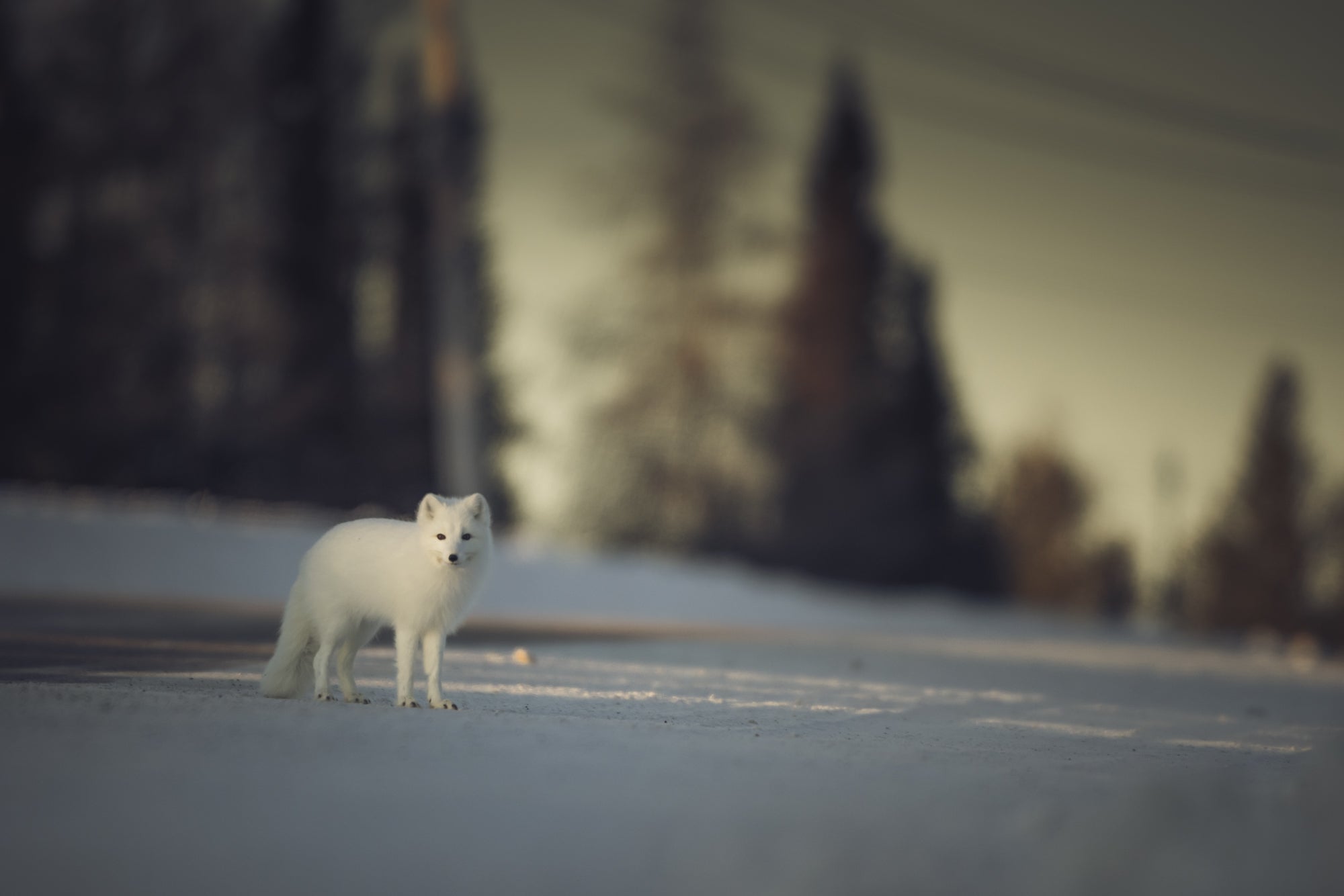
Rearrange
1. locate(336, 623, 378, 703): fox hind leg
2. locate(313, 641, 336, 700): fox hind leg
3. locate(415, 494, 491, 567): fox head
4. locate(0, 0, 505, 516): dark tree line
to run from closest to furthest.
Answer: locate(415, 494, 491, 567): fox head → locate(313, 641, 336, 700): fox hind leg → locate(336, 623, 378, 703): fox hind leg → locate(0, 0, 505, 516): dark tree line

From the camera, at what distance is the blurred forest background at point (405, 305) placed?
95.4 feet

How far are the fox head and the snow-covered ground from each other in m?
0.89

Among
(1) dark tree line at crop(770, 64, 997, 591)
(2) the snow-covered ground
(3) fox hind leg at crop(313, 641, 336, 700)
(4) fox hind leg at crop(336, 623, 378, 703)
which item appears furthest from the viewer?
(1) dark tree line at crop(770, 64, 997, 591)

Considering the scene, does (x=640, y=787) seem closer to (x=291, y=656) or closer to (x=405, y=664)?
(x=405, y=664)

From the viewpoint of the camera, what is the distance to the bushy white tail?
7152 millimetres

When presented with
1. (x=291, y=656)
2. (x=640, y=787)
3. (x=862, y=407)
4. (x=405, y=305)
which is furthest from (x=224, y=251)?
(x=640, y=787)

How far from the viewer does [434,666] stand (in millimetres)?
7004

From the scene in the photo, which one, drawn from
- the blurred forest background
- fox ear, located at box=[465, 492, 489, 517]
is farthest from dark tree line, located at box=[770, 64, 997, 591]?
fox ear, located at box=[465, 492, 489, 517]

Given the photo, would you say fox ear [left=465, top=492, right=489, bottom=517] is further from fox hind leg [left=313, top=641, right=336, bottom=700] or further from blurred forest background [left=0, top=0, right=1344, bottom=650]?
blurred forest background [left=0, top=0, right=1344, bottom=650]

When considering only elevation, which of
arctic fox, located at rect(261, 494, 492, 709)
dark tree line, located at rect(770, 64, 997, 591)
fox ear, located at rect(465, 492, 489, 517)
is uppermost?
dark tree line, located at rect(770, 64, 997, 591)

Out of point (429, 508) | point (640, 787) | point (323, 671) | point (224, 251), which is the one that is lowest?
point (640, 787)

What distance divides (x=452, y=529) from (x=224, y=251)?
29413 millimetres

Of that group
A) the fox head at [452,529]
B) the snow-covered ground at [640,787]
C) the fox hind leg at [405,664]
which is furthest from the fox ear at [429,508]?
the snow-covered ground at [640,787]

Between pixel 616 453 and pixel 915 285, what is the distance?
56.3 ft
